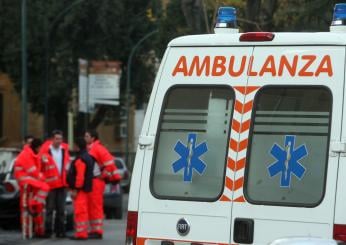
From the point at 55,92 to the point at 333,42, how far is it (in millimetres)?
34616

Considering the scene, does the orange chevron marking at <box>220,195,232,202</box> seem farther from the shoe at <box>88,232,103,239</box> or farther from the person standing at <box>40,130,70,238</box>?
the person standing at <box>40,130,70,238</box>

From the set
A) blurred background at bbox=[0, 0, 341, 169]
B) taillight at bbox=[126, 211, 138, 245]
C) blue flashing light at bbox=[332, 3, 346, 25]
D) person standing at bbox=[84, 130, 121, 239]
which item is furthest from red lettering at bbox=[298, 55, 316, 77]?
blurred background at bbox=[0, 0, 341, 169]

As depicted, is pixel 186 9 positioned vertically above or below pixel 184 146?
above

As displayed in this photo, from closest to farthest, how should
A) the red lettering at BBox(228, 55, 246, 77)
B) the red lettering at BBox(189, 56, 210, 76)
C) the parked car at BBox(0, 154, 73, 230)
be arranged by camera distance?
the red lettering at BBox(228, 55, 246, 77) → the red lettering at BBox(189, 56, 210, 76) → the parked car at BBox(0, 154, 73, 230)

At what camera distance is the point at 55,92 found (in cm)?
4000

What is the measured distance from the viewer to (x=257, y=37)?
6.16 metres

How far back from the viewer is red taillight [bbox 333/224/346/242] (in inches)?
223

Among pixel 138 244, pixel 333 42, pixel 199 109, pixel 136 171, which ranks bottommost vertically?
pixel 138 244

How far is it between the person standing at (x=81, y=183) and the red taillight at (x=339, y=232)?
355 inches

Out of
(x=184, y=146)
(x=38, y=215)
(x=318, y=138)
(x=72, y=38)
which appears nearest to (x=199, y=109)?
(x=184, y=146)

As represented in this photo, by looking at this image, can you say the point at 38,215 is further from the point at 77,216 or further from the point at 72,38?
the point at 72,38

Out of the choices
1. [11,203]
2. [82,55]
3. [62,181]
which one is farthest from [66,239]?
[82,55]

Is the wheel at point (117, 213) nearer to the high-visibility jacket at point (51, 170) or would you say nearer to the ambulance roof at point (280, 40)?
the high-visibility jacket at point (51, 170)

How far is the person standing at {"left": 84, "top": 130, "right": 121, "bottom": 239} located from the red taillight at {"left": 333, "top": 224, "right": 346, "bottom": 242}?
922 centimetres
